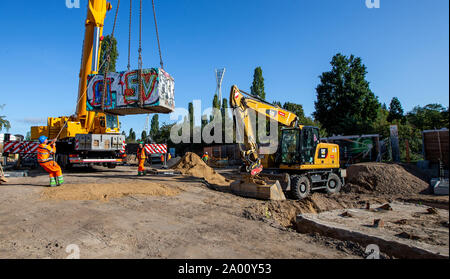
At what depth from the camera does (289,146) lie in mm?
10414

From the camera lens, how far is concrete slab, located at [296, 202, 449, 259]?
4.29 m

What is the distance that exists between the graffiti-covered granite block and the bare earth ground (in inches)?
179

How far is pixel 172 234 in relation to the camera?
4.77m

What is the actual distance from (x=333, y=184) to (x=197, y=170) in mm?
6823

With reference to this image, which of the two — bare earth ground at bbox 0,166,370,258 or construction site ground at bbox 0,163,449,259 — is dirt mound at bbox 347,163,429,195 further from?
bare earth ground at bbox 0,166,370,258

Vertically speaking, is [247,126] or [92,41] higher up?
[92,41]

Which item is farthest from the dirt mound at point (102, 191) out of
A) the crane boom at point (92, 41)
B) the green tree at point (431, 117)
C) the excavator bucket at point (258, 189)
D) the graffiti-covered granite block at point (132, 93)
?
the crane boom at point (92, 41)

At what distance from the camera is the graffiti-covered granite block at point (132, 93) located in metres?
10.5

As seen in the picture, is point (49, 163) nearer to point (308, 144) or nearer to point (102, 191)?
point (102, 191)

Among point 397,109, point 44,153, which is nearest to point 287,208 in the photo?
point 397,109

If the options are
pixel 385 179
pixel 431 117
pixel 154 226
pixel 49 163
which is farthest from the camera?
pixel 385 179

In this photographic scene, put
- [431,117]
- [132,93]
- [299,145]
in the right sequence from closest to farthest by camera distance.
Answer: [431,117] → [299,145] → [132,93]
